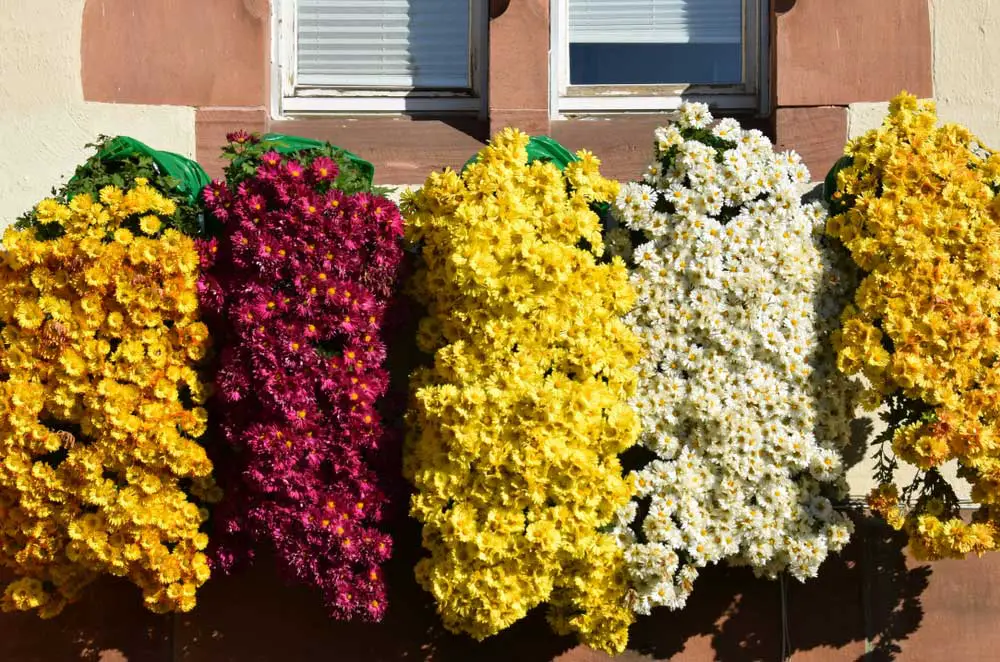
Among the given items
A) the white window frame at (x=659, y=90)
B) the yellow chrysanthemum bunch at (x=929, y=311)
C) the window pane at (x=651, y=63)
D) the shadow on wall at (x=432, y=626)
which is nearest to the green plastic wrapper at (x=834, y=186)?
the yellow chrysanthemum bunch at (x=929, y=311)

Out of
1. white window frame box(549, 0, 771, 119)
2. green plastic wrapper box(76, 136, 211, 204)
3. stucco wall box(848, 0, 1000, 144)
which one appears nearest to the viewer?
green plastic wrapper box(76, 136, 211, 204)

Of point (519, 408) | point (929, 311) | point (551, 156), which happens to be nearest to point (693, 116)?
point (551, 156)

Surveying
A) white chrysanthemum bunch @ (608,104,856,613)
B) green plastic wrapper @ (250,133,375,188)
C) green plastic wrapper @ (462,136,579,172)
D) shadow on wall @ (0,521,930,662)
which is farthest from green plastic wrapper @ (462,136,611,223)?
shadow on wall @ (0,521,930,662)

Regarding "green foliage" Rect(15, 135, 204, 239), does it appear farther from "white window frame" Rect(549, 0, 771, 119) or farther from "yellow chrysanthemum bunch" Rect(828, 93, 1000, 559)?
"yellow chrysanthemum bunch" Rect(828, 93, 1000, 559)

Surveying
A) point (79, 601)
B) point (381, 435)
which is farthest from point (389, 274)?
point (79, 601)

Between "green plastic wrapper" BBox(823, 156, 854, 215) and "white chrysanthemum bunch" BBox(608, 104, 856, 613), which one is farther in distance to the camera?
"green plastic wrapper" BBox(823, 156, 854, 215)

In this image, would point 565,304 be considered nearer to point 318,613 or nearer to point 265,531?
point 265,531

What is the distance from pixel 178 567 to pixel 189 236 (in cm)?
111

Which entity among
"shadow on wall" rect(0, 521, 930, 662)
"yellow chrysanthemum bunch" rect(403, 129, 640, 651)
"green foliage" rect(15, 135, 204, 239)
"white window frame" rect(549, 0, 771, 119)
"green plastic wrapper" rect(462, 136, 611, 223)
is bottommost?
"shadow on wall" rect(0, 521, 930, 662)

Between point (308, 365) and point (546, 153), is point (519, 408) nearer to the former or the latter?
point (308, 365)

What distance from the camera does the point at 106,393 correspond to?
14.4 feet

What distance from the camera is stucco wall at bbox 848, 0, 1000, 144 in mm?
5152

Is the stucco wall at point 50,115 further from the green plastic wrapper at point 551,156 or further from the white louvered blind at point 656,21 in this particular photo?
the white louvered blind at point 656,21

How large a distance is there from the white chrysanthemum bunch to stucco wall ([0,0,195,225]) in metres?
1.90
